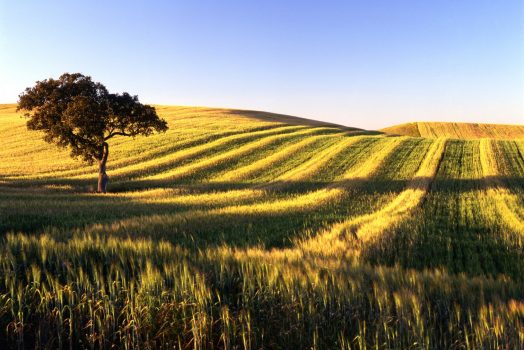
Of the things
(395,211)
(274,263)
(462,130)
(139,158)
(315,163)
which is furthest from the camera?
(462,130)

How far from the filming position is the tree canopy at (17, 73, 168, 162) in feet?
81.3

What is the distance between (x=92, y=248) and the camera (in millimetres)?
6219

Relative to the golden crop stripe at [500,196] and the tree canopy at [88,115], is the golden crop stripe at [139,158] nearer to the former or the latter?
the tree canopy at [88,115]

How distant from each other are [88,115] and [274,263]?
2255 centimetres

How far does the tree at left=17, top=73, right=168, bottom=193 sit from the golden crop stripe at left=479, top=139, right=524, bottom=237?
69.4 feet

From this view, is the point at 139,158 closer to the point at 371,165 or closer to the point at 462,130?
the point at 371,165

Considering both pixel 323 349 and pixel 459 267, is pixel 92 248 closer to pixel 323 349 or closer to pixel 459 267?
pixel 323 349

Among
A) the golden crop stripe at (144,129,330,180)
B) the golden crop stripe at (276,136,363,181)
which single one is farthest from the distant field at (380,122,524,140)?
the golden crop stripe at (144,129,330,180)

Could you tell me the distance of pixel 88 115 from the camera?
952 inches

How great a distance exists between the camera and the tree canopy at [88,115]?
24.8 m

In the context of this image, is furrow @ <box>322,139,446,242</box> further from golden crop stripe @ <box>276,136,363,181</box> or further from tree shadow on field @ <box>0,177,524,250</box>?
golden crop stripe @ <box>276,136,363,181</box>

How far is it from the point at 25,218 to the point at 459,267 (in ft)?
42.7

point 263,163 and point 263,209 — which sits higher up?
point 263,163

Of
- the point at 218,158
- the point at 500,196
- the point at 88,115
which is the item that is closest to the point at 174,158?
the point at 218,158
